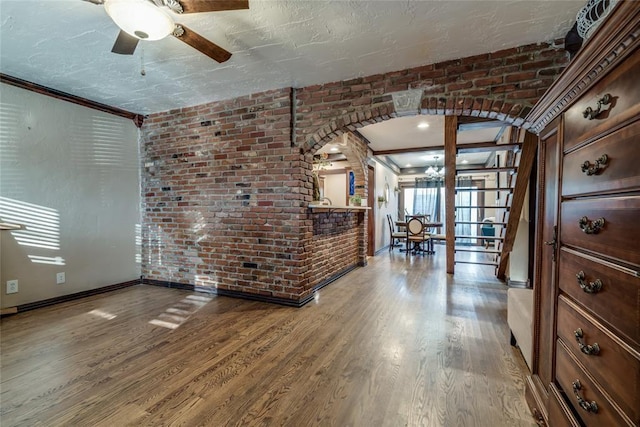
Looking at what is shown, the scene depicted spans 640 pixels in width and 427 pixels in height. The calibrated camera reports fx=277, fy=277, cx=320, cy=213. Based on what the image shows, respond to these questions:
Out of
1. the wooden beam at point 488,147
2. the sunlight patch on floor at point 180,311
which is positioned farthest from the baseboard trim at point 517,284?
the sunlight patch on floor at point 180,311

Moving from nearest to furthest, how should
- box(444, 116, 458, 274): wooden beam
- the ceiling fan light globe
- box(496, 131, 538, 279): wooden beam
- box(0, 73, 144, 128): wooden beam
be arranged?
the ceiling fan light globe
box(0, 73, 144, 128): wooden beam
box(496, 131, 538, 279): wooden beam
box(444, 116, 458, 274): wooden beam

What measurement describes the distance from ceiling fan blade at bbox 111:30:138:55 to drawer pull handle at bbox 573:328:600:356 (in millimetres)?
2763

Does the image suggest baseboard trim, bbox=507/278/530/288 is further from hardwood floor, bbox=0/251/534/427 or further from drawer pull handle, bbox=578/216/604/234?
drawer pull handle, bbox=578/216/604/234

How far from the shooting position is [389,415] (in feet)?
4.75

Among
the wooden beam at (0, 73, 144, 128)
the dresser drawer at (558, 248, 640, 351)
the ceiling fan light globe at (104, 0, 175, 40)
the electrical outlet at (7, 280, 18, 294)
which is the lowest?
the electrical outlet at (7, 280, 18, 294)

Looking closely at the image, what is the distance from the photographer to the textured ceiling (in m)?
1.84

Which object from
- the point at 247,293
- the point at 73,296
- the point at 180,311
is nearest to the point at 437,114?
the point at 247,293

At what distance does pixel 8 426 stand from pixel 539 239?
9.31ft

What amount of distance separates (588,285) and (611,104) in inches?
22.7

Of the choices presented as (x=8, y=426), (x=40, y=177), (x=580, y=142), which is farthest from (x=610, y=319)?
(x=40, y=177)

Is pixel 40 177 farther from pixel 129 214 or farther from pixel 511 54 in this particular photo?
pixel 511 54

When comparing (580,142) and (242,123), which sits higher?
(242,123)

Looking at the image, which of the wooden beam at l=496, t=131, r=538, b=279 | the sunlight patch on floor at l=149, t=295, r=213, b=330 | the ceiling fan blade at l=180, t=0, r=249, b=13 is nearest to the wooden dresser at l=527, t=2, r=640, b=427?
the ceiling fan blade at l=180, t=0, r=249, b=13

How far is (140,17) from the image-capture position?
59.2 inches
